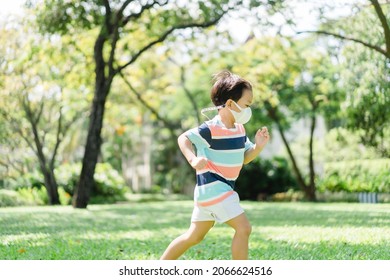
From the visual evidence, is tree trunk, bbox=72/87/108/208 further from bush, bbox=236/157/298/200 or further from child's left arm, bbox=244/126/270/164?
child's left arm, bbox=244/126/270/164

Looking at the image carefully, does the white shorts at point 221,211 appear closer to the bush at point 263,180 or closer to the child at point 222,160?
the child at point 222,160

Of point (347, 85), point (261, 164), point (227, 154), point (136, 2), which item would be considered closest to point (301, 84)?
point (261, 164)

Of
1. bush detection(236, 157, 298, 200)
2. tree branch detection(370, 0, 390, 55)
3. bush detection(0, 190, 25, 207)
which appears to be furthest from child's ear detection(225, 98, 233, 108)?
bush detection(236, 157, 298, 200)

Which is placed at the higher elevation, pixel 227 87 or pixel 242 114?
pixel 227 87

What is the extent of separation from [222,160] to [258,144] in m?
0.23

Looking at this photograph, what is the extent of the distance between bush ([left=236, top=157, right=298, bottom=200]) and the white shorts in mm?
15233

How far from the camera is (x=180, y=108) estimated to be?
19688 mm

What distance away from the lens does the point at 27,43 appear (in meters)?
13.4

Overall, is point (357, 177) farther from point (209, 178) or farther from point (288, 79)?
point (209, 178)

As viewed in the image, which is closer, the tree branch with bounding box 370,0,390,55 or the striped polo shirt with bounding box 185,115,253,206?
the striped polo shirt with bounding box 185,115,253,206

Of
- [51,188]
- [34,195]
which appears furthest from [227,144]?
[51,188]

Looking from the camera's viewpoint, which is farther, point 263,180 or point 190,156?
point 263,180

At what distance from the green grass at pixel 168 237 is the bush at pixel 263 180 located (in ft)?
30.1

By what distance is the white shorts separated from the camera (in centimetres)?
394
